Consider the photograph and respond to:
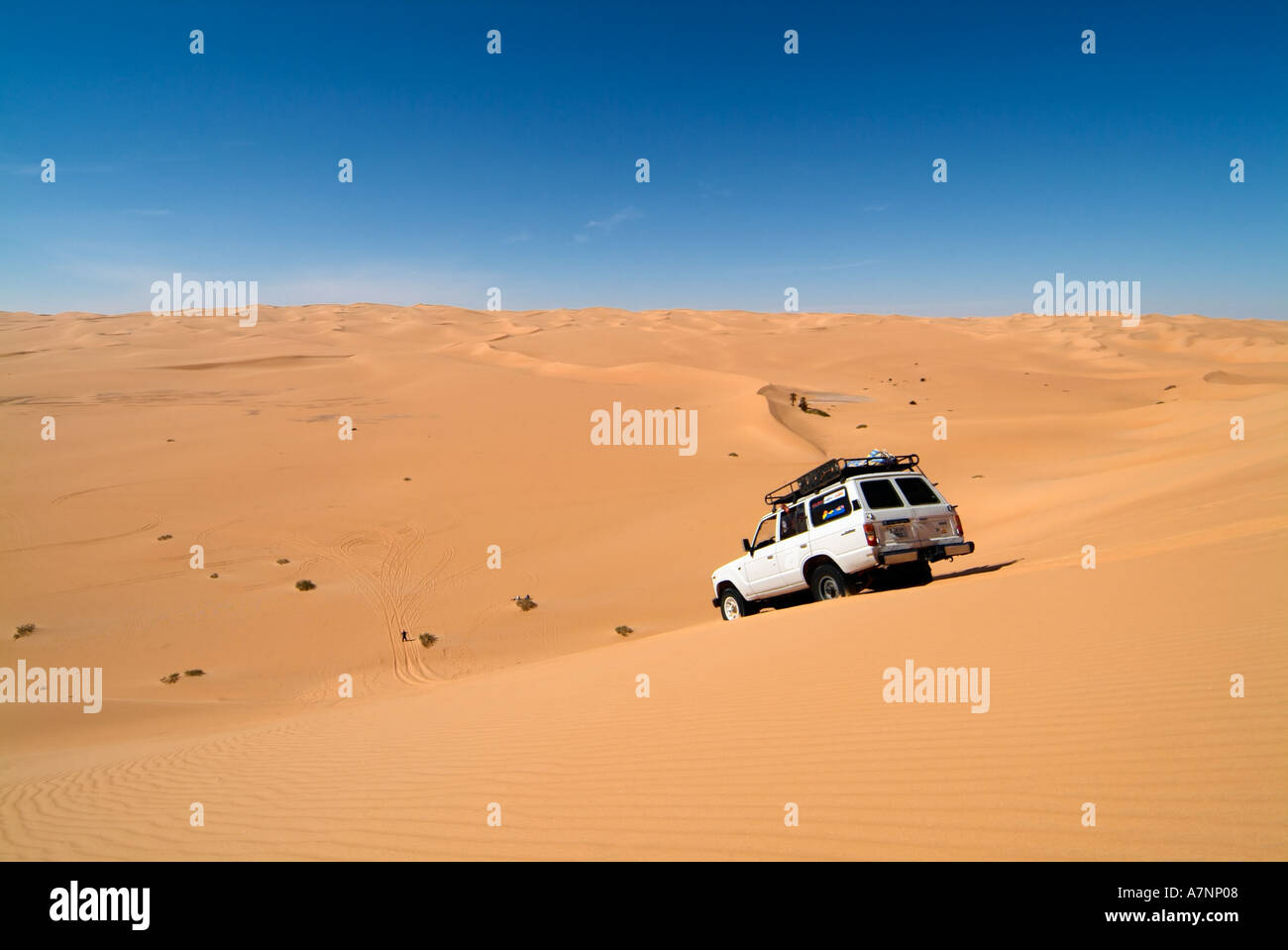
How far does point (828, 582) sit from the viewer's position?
1134 cm

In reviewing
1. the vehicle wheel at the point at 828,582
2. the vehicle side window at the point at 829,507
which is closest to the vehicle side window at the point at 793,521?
the vehicle side window at the point at 829,507

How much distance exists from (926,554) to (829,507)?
1.55 m

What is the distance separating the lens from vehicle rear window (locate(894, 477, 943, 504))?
10977mm

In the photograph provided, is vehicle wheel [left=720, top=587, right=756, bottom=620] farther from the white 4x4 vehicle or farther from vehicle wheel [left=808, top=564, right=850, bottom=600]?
Answer: vehicle wheel [left=808, top=564, right=850, bottom=600]

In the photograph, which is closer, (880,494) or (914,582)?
(880,494)

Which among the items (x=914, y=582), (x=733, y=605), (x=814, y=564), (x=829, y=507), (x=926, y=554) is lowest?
(x=733, y=605)

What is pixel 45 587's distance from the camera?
15.2 m

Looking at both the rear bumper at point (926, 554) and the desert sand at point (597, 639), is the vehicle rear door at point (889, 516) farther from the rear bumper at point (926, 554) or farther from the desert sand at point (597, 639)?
the desert sand at point (597, 639)

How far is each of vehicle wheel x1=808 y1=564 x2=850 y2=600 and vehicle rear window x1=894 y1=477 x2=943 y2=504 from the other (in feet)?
5.09

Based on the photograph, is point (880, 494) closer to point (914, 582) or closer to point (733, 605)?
point (914, 582)

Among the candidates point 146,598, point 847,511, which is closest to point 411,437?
point 146,598

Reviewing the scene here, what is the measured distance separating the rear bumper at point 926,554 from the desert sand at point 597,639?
460 millimetres

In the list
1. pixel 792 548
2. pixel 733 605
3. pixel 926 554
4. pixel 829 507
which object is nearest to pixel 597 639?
pixel 733 605
